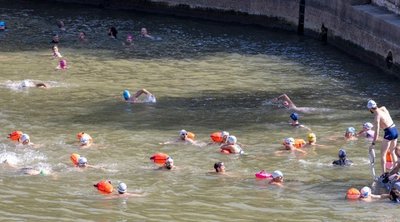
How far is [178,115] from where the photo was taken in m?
33.5

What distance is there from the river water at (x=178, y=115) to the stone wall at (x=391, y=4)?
2.31m

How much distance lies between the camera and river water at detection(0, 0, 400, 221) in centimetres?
2473

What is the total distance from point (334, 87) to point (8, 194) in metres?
14.9

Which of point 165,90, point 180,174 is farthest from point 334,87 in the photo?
point 180,174

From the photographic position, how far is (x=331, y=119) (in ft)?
108

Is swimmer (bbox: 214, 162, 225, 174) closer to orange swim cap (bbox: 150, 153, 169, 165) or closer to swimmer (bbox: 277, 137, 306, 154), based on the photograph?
orange swim cap (bbox: 150, 153, 169, 165)

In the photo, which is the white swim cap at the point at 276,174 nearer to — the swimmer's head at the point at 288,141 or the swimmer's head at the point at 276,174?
the swimmer's head at the point at 276,174

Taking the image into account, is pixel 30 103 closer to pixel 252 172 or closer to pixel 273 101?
pixel 273 101

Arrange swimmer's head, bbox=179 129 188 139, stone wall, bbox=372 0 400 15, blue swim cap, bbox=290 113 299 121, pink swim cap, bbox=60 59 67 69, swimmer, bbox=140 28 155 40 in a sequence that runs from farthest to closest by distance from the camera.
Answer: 1. swimmer, bbox=140 28 155 40
2. stone wall, bbox=372 0 400 15
3. pink swim cap, bbox=60 59 67 69
4. blue swim cap, bbox=290 113 299 121
5. swimmer's head, bbox=179 129 188 139

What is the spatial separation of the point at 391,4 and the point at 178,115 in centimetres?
1225

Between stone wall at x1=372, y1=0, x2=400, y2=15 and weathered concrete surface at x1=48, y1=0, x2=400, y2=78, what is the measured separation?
174 millimetres

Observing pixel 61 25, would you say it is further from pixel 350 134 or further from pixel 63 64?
pixel 350 134

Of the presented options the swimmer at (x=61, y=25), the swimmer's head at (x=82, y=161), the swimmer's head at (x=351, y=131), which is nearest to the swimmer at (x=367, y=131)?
the swimmer's head at (x=351, y=131)

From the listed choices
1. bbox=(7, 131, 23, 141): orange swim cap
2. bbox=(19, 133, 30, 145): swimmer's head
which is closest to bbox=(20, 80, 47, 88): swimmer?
bbox=(7, 131, 23, 141): orange swim cap
